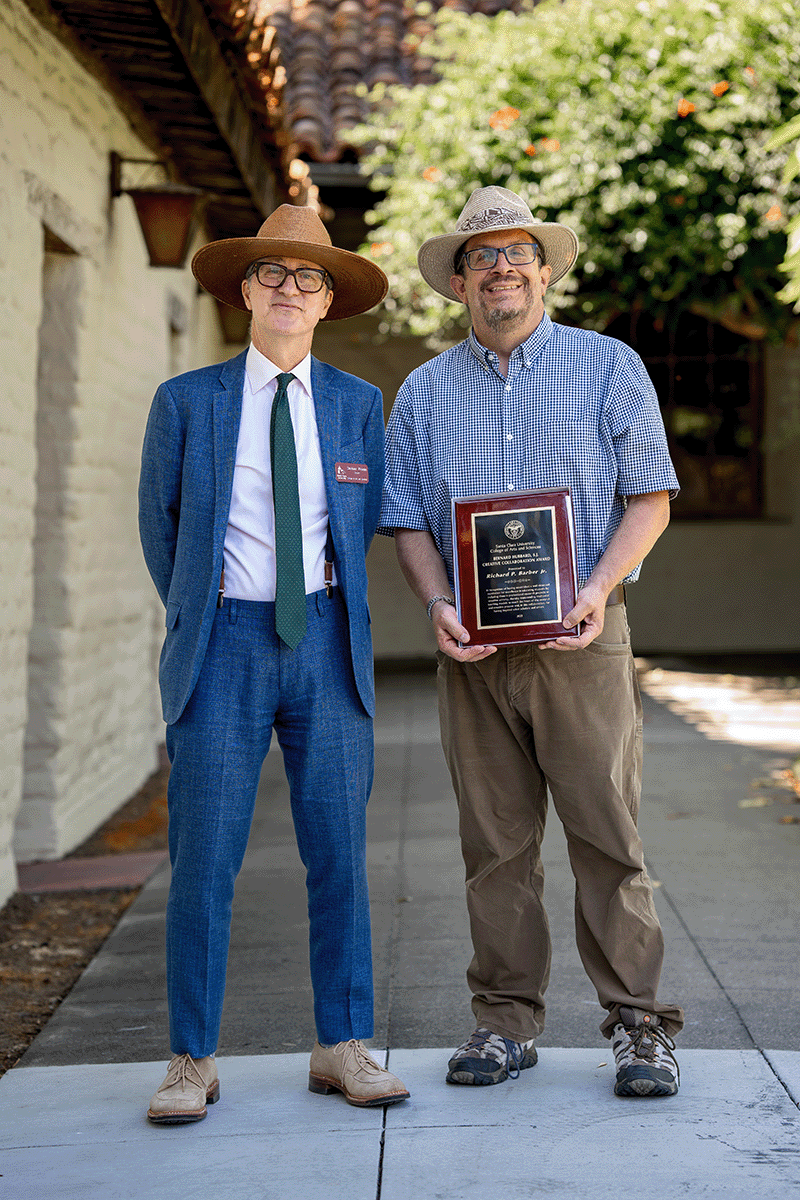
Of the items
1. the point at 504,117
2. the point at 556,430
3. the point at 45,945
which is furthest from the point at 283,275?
the point at 504,117

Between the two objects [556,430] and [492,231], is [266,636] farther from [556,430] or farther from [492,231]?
[492,231]

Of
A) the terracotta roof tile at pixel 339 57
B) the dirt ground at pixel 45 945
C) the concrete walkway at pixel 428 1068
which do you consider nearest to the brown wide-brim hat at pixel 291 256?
the concrete walkway at pixel 428 1068

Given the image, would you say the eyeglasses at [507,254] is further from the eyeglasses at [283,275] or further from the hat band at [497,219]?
the eyeglasses at [283,275]

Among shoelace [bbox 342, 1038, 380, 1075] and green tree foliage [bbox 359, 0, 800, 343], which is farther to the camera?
green tree foliage [bbox 359, 0, 800, 343]

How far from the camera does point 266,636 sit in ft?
9.50

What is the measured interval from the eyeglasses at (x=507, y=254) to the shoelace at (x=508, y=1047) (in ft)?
5.73

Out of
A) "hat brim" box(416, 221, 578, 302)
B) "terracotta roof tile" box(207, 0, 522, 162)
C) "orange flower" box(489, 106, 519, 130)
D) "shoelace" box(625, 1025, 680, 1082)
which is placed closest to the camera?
"shoelace" box(625, 1025, 680, 1082)

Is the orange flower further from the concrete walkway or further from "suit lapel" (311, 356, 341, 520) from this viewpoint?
"suit lapel" (311, 356, 341, 520)

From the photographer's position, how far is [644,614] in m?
12.4

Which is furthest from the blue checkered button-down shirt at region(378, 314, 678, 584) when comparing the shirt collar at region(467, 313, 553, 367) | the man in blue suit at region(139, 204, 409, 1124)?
the man in blue suit at region(139, 204, 409, 1124)

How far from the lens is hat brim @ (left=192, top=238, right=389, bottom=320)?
9.66 ft

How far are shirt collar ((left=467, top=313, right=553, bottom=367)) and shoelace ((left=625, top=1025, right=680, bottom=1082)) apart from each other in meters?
1.51

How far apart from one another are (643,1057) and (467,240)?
1.87 meters

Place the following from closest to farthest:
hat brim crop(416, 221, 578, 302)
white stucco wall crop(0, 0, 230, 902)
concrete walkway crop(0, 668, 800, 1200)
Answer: concrete walkway crop(0, 668, 800, 1200) → hat brim crop(416, 221, 578, 302) → white stucco wall crop(0, 0, 230, 902)
